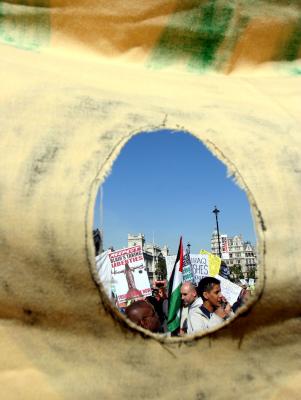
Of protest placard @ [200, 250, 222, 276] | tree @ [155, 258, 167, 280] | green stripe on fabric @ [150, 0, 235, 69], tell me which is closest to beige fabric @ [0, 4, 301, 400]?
green stripe on fabric @ [150, 0, 235, 69]

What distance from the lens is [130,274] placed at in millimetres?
6262

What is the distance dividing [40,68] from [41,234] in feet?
1.53

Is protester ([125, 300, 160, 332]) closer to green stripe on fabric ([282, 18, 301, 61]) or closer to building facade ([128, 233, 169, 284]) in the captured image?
green stripe on fabric ([282, 18, 301, 61])

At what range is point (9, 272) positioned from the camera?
3.01ft

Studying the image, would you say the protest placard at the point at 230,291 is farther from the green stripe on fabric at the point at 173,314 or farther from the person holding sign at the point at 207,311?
the person holding sign at the point at 207,311

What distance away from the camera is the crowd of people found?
8.38 ft

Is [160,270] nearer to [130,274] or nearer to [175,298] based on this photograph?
[130,274]

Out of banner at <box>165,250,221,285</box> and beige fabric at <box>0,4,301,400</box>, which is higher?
beige fabric at <box>0,4,301,400</box>

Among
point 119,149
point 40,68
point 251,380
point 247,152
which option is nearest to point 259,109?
point 247,152

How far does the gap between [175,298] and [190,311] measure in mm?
770

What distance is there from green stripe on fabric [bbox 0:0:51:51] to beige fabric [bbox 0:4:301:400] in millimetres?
50

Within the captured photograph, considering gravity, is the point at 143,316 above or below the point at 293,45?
below

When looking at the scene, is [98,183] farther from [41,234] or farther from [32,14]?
[32,14]

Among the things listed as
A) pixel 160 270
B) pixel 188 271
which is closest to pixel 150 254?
pixel 160 270
